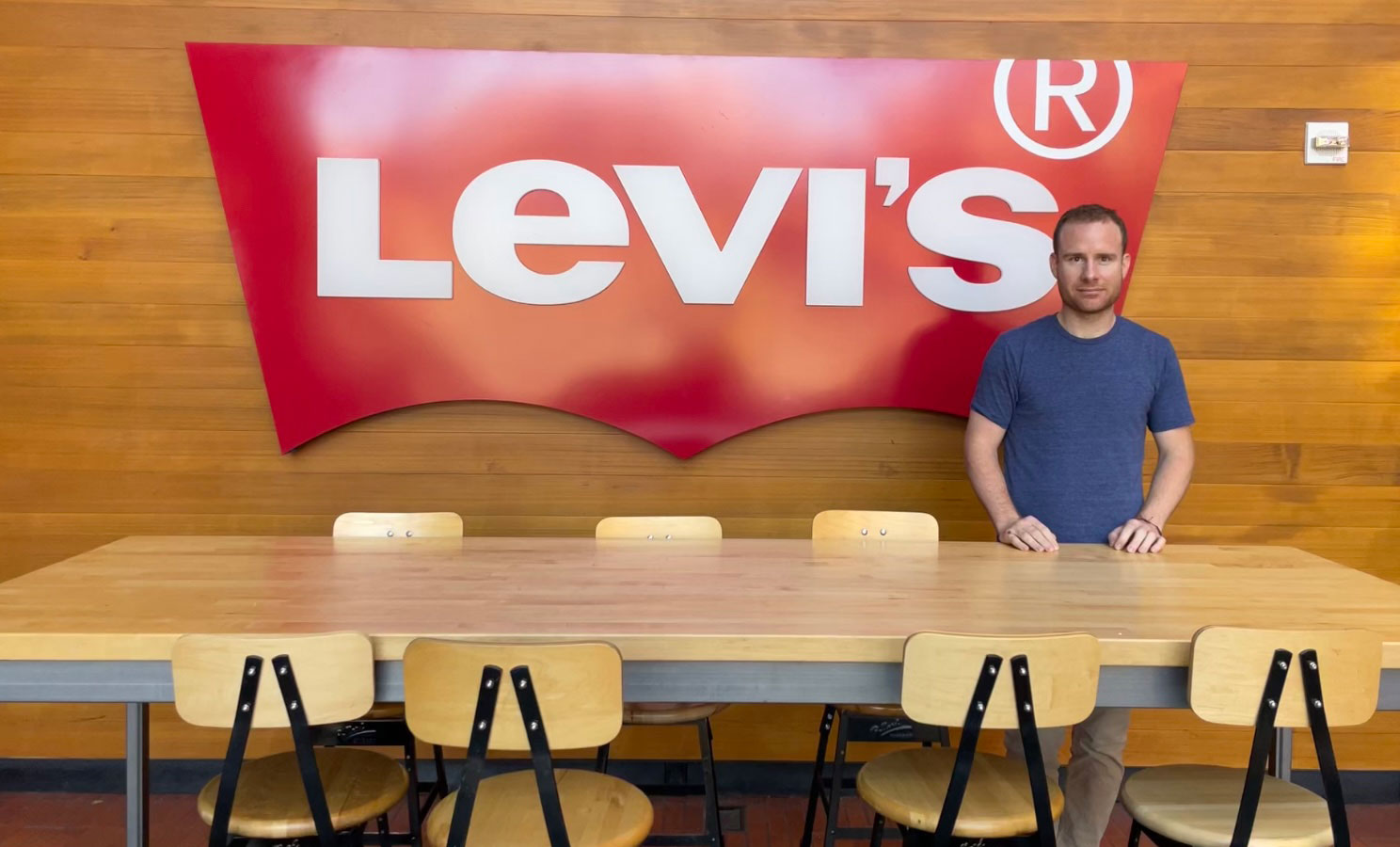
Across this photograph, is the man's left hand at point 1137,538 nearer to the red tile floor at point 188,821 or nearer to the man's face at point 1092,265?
the man's face at point 1092,265

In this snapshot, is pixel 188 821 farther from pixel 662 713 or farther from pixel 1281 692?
pixel 1281 692

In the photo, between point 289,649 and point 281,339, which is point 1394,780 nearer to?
point 289,649

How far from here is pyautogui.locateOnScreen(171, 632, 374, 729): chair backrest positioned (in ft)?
5.80

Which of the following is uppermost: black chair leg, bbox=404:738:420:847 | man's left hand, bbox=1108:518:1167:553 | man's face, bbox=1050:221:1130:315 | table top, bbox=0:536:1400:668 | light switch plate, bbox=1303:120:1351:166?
light switch plate, bbox=1303:120:1351:166

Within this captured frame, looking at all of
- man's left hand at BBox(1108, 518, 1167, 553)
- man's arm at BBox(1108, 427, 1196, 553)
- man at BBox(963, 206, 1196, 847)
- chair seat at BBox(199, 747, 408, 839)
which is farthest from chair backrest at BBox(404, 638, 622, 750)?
man's arm at BBox(1108, 427, 1196, 553)

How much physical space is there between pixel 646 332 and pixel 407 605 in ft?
5.44

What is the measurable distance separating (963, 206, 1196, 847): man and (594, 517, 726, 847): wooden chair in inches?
34.4

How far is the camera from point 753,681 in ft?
6.17

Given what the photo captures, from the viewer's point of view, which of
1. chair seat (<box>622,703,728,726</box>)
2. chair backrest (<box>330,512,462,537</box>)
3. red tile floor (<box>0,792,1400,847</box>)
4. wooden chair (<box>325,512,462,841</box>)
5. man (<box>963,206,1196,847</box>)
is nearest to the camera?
wooden chair (<box>325,512,462,841</box>)

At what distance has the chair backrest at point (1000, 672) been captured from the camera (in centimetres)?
180

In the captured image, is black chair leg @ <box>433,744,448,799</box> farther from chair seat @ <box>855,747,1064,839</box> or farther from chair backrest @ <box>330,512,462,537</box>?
chair seat @ <box>855,747,1064,839</box>

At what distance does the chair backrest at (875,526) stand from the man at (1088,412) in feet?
0.64

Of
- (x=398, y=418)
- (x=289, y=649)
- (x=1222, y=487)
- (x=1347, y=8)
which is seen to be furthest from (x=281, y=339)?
(x=1347, y=8)

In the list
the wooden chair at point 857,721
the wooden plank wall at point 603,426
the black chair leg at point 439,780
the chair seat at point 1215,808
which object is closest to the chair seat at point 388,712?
the black chair leg at point 439,780
